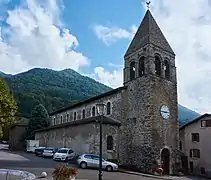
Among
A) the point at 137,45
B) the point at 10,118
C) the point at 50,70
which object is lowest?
the point at 10,118

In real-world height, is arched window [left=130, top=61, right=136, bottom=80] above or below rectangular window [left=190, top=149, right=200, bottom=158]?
above

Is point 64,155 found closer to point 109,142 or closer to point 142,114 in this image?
point 109,142

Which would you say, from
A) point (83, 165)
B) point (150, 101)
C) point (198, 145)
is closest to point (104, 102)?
point (150, 101)

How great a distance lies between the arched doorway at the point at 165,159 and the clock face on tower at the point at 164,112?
13.0 feet

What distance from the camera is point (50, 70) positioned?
584ft

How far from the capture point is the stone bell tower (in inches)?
1268

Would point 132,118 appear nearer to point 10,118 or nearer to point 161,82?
point 161,82

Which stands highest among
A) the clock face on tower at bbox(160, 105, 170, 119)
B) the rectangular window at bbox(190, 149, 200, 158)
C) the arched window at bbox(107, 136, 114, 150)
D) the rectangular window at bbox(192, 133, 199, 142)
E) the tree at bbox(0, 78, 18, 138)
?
the clock face on tower at bbox(160, 105, 170, 119)

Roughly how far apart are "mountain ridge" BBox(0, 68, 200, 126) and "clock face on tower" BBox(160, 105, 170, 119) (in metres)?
56.0

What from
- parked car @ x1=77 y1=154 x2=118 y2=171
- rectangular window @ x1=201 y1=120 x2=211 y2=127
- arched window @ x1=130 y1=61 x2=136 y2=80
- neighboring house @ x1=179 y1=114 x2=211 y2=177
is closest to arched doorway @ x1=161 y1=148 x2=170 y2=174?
parked car @ x1=77 y1=154 x2=118 y2=171

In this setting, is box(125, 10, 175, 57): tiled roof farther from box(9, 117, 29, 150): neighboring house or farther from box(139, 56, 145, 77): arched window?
box(9, 117, 29, 150): neighboring house

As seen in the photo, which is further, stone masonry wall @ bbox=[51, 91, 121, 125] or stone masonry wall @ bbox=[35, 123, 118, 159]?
stone masonry wall @ bbox=[51, 91, 121, 125]

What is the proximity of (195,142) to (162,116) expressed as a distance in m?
11.0

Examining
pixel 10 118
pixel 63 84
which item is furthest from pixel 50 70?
pixel 10 118
